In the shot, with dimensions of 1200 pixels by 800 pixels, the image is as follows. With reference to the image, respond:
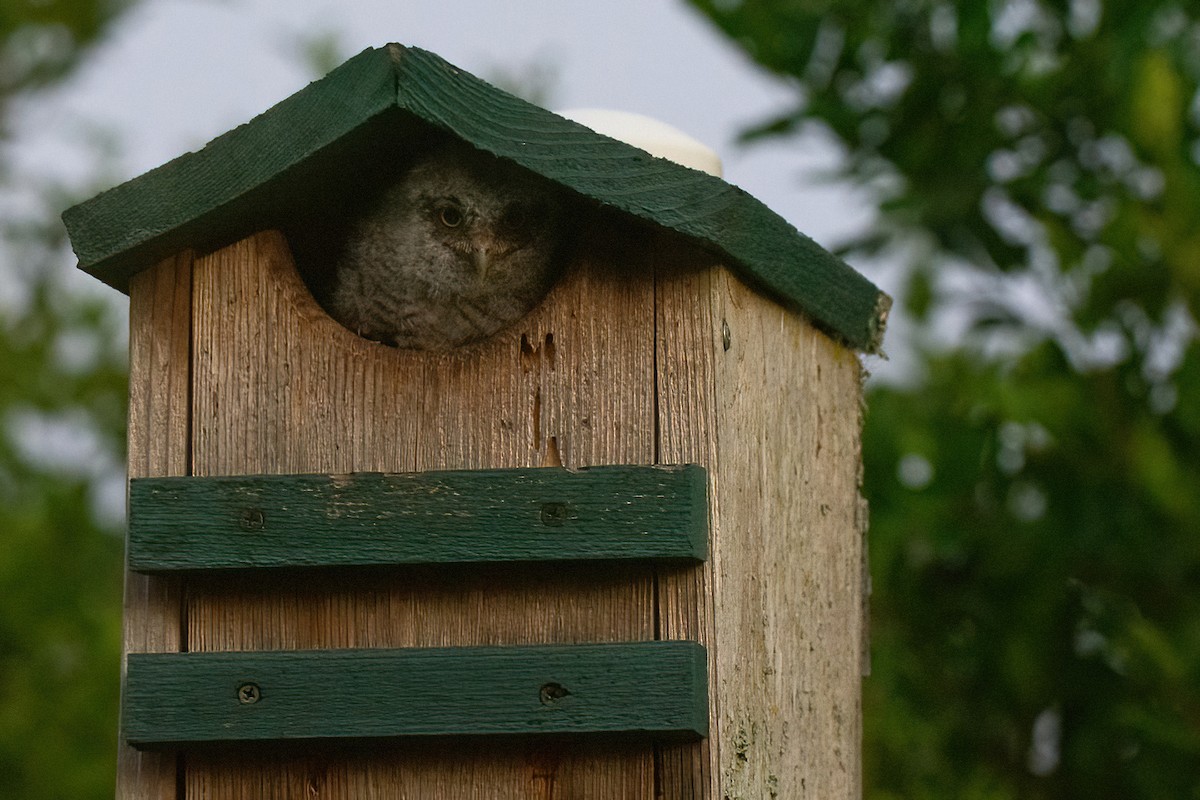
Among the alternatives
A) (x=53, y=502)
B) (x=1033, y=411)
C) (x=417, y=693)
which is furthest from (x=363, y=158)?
(x=53, y=502)

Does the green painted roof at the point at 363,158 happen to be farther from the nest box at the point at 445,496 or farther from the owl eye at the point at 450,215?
the owl eye at the point at 450,215

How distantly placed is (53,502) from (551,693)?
5.26m

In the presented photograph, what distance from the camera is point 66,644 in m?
5.93

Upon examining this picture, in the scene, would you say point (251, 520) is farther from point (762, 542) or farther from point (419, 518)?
point (762, 542)

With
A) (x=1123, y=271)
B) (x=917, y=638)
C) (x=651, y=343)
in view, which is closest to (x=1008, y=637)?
(x=917, y=638)

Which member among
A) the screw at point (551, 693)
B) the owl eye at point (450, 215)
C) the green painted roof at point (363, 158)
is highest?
the owl eye at point (450, 215)

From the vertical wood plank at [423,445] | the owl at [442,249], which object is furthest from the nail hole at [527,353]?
the owl at [442,249]

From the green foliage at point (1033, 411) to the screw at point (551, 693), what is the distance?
1.51m

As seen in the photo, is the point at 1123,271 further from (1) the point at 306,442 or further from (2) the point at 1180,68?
(1) the point at 306,442

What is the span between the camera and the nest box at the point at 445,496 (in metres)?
2.06

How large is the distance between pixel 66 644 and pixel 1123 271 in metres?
4.10

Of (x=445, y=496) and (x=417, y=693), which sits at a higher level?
(x=445, y=496)

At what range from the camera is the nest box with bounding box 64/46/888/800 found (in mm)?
2057

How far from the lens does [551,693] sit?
2.04m
